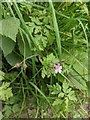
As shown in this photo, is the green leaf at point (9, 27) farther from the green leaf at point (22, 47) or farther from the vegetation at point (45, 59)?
the green leaf at point (22, 47)

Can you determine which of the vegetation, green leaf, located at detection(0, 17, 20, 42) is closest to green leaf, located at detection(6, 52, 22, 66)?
the vegetation

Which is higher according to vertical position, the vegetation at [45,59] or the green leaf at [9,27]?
the green leaf at [9,27]

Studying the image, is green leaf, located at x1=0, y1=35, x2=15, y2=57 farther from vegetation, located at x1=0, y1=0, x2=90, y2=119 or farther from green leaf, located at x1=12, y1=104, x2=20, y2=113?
green leaf, located at x1=12, y1=104, x2=20, y2=113

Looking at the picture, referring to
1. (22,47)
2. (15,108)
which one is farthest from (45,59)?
(15,108)

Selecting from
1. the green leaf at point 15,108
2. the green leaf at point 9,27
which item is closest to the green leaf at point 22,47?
the green leaf at point 9,27

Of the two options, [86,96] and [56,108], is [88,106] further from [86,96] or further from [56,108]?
[56,108]

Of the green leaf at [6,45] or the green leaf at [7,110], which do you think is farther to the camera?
the green leaf at [7,110]

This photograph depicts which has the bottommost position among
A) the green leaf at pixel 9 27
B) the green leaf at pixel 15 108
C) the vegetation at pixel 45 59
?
the green leaf at pixel 15 108

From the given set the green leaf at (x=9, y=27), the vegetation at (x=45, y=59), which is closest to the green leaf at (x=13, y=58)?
the vegetation at (x=45, y=59)
